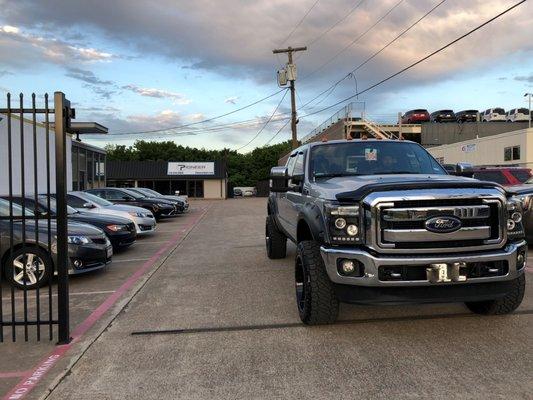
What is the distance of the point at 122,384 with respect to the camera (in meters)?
4.04

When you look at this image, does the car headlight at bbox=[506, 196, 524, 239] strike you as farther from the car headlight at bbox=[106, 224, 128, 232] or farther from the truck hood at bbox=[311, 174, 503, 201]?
the car headlight at bbox=[106, 224, 128, 232]

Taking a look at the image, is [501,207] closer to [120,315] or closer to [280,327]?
[280,327]

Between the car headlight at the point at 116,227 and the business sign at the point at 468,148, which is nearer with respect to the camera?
the car headlight at the point at 116,227

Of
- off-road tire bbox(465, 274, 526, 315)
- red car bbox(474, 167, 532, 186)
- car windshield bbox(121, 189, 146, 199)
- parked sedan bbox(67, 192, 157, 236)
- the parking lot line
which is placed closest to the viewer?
the parking lot line

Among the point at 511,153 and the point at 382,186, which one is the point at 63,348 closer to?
the point at 382,186

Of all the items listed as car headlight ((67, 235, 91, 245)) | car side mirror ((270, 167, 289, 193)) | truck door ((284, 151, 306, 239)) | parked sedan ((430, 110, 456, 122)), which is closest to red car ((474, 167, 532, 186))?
truck door ((284, 151, 306, 239))

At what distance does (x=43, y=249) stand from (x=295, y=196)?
3.88 metres

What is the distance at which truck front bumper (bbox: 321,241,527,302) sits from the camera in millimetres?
4457

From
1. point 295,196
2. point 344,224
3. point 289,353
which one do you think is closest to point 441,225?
point 344,224

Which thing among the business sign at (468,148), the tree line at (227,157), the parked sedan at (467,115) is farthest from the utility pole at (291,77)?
the tree line at (227,157)

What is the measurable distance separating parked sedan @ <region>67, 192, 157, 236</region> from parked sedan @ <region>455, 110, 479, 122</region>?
41.2 metres

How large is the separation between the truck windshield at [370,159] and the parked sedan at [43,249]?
3.93 m

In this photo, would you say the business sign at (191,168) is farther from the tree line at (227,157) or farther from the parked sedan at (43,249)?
the parked sedan at (43,249)

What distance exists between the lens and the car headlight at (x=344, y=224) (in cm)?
466
